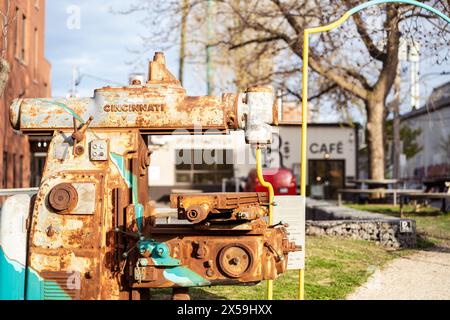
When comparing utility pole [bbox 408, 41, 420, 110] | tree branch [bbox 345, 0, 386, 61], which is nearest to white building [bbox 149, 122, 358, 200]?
utility pole [bbox 408, 41, 420, 110]

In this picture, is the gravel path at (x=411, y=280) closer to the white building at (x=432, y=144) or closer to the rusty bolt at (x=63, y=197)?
the rusty bolt at (x=63, y=197)

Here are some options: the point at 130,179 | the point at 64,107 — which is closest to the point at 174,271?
the point at 130,179

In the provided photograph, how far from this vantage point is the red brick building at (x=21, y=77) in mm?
21605

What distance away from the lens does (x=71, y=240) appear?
4672 millimetres

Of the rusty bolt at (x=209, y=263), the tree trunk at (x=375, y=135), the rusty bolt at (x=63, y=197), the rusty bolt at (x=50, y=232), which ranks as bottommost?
the rusty bolt at (x=209, y=263)

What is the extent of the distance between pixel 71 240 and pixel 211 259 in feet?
3.37

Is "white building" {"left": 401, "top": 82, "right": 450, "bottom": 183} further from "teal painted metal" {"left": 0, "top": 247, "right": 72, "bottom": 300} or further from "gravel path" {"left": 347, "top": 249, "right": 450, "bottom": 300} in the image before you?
"teal painted metal" {"left": 0, "top": 247, "right": 72, "bottom": 300}

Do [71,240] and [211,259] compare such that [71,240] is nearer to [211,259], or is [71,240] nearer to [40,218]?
[40,218]

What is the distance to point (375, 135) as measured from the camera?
22.9 meters

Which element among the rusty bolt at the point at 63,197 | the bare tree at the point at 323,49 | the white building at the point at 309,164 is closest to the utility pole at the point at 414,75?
the bare tree at the point at 323,49

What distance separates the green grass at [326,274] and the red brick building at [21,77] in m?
12.6

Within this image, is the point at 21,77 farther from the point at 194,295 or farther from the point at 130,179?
the point at 130,179

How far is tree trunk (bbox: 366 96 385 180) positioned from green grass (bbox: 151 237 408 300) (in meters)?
10.6

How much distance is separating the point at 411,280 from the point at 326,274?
118 centimetres
